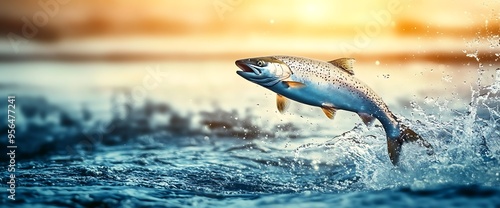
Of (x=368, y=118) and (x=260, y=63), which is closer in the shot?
(x=260, y=63)

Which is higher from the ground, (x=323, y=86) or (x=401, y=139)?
(x=323, y=86)

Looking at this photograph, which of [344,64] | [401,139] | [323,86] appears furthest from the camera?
[401,139]

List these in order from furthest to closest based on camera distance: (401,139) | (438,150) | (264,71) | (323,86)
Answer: (438,150)
(401,139)
(323,86)
(264,71)

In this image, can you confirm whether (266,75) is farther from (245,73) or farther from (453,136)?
(453,136)

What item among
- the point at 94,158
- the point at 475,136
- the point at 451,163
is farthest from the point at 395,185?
the point at 94,158

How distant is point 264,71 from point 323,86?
595 millimetres

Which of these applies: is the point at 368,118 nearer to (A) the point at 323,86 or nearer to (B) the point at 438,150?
(A) the point at 323,86

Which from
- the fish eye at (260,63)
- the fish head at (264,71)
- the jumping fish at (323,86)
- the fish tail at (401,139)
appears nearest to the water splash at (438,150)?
the fish tail at (401,139)

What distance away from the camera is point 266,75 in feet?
20.8

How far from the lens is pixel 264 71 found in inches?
249

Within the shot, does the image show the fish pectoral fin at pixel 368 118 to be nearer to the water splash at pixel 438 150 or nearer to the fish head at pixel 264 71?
the water splash at pixel 438 150

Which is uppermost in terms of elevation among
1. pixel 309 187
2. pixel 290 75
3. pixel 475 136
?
pixel 290 75

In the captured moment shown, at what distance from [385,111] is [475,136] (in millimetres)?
1512

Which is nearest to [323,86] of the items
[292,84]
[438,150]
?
[292,84]
